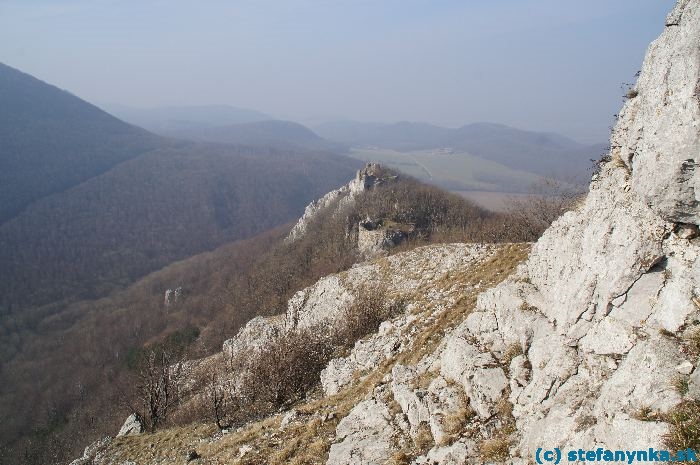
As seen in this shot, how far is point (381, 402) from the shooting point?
1622 cm

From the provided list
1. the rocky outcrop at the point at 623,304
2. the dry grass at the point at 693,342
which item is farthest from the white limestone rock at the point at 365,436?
the dry grass at the point at 693,342

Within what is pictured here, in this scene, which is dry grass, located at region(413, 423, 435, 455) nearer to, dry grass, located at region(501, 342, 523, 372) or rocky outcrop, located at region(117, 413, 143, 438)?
dry grass, located at region(501, 342, 523, 372)

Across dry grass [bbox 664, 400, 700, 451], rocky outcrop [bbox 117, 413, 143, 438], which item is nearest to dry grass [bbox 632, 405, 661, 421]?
dry grass [bbox 664, 400, 700, 451]

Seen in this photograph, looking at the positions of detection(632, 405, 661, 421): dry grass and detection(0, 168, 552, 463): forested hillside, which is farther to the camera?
detection(0, 168, 552, 463): forested hillside

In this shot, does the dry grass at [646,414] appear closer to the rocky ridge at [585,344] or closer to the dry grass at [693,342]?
the rocky ridge at [585,344]

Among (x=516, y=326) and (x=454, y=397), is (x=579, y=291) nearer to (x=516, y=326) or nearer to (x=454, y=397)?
(x=516, y=326)

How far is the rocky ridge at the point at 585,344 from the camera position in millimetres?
8734

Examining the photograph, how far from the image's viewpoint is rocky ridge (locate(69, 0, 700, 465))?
28.7ft

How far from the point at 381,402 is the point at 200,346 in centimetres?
7098

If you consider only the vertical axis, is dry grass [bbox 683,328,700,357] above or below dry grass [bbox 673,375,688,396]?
above

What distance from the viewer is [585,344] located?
10.7 meters

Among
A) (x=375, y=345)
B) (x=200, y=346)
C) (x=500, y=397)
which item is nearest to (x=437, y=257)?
(x=375, y=345)

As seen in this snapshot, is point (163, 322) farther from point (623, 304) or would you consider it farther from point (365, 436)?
point (623, 304)

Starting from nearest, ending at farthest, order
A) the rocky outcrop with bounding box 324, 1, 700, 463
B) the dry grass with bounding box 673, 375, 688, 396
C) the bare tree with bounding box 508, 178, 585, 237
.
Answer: the dry grass with bounding box 673, 375, 688, 396 < the rocky outcrop with bounding box 324, 1, 700, 463 < the bare tree with bounding box 508, 178, 585, 237
